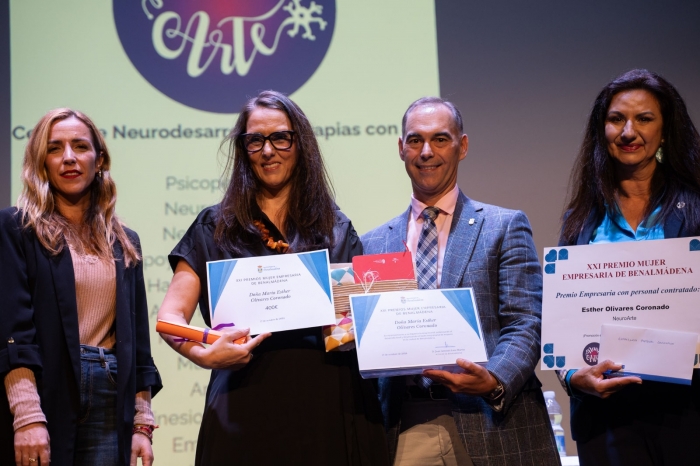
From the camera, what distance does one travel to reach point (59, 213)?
234 cm

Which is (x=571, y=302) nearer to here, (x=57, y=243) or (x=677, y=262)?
(x=677, y=262)

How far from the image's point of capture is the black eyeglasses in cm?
220

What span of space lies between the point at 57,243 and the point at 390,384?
3.60 ft

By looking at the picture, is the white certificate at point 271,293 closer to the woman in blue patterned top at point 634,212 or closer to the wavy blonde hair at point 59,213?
the wavy blonde hair at point 59,213

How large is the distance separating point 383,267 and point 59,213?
107 centimetres

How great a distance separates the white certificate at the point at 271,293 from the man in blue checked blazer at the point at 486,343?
1.21ft

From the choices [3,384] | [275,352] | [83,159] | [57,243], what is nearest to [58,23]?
[83,159]

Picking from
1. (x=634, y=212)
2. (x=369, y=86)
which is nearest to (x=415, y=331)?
(x=634, y=212)

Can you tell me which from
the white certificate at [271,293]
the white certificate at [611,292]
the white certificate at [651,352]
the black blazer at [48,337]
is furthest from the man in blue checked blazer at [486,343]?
the black blazer at [48,337]

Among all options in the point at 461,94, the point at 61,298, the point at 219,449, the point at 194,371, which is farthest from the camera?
the point at 461,94

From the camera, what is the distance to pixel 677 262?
1.98 metres

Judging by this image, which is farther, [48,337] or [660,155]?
[660,155]

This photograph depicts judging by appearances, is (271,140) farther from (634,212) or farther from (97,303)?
(634,212)

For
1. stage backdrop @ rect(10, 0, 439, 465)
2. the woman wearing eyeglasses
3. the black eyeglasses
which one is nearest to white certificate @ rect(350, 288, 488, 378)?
the woman wearing eyeglasses
